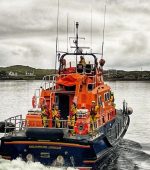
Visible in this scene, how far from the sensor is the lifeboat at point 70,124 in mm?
16766

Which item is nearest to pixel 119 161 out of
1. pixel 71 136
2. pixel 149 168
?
pixel 149 168

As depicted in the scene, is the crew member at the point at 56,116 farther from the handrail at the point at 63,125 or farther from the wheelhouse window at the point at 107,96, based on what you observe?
the wheelhouse window at the point at 107,96

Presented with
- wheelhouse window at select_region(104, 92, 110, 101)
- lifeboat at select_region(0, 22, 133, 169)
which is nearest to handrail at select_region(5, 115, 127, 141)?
lifeboat at select_region(0, 22, 133, 169)

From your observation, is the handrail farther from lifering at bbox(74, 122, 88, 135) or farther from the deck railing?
lifering at bbox(74, 122, 88, 135)

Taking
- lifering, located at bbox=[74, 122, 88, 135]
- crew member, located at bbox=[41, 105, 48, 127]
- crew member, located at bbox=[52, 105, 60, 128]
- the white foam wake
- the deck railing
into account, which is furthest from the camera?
crew member, located at bbox=[41, 105, 48, 127]

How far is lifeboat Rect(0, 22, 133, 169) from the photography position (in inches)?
660

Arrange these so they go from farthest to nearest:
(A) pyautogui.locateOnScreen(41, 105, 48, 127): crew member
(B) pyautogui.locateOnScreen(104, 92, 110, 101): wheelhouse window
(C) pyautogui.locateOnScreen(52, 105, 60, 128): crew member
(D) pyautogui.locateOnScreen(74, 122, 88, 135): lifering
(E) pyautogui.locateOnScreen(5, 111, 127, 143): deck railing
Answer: (B) pyautogui.locateOnScreen(104, 92, 110, 101): wheelhouse window, (A) pyautogui.locateOnScreen(41, 105, 48, 127): crew member, (C) pyautogui.locateOnScreen(52, 105, 60, 128): crew member, (E) pyautogui.locateOnScreen(5, 111, 127, 143): deck railing, (D) pyautogui.locateOnScreen(74, 122, 88, 135): lifering

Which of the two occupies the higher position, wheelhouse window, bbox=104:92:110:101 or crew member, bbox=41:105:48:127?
wheelhouse window, bbox=104:92:110:101

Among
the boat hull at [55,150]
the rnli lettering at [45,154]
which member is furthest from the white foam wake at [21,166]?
the rnli lettering at [45,154]

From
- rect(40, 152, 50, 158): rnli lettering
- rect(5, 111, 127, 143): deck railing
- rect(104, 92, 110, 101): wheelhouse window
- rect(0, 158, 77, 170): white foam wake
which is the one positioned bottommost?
rect(0, 158, 77, 170): white foam wake

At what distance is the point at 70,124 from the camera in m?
18.1

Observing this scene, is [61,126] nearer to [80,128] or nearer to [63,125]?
[63,125]

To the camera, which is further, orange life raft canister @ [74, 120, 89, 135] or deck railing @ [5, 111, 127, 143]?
deck railing @ [5, 111, 127, 143]

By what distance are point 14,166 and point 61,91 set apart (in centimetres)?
478
